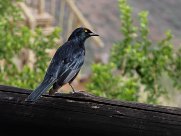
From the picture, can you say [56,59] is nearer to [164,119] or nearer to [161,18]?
[164,119]

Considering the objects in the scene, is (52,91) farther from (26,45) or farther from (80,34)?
(26,45)

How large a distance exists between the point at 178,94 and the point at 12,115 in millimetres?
9584

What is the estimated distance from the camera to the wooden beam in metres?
2.17

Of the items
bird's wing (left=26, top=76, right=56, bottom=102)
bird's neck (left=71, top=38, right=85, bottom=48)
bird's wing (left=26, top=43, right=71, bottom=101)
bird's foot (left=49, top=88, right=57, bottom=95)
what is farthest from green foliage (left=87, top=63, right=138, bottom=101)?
bird's foot (left=49, top=88, right=57, bottom=95)

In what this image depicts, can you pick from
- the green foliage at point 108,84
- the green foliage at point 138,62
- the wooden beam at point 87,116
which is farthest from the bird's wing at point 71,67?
the green foliage at point 138,62

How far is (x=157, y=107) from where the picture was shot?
2.22 meters

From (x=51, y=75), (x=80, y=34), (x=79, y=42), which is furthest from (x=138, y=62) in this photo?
(x=51, y=75)

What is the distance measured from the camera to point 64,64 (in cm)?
303

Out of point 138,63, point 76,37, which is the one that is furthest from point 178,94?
point 76,37

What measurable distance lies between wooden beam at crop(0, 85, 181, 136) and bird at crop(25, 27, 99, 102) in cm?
6

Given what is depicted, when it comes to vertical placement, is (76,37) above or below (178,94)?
above

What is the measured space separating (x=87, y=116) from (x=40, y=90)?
27 centimetres

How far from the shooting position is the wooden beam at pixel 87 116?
2170mm

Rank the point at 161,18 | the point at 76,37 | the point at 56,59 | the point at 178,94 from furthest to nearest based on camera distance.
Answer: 1. the point at 161,18
2. the point at 178,94
3. the point at 76,37
4. the point at 56,59
